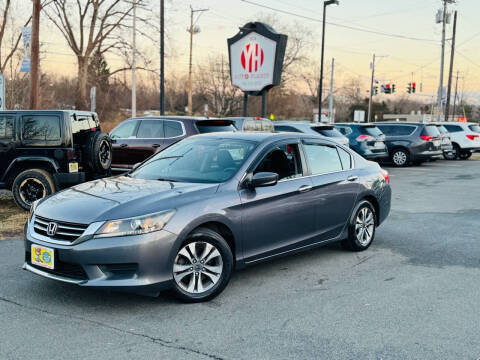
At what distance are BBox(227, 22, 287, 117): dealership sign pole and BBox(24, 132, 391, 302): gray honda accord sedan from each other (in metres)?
16.2

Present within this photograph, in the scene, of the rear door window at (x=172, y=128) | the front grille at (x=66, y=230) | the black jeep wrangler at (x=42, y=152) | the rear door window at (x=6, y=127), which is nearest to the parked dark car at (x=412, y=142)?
the rear door window at (x=172, y=128)

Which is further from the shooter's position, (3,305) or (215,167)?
(215,167)

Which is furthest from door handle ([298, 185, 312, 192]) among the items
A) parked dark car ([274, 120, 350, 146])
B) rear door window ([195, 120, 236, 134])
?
parked dark car ([274, 120, 350, 146])

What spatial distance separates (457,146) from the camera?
83.5 feet

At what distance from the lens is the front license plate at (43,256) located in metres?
4.58

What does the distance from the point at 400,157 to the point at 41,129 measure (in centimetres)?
1533

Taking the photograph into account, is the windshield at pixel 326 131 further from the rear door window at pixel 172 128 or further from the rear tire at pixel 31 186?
the rear tire at pixel 31 186

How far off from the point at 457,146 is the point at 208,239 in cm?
2316

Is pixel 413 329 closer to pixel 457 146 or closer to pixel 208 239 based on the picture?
pixel 208 239

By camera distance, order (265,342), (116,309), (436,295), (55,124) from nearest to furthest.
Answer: (265,342) → (116,309) → (436,295) → (55,124)

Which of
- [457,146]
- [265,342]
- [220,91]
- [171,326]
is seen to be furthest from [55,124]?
[220,91]

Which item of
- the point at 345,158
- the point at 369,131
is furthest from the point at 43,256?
the point at 369,131

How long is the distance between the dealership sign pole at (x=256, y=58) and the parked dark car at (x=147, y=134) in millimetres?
9751

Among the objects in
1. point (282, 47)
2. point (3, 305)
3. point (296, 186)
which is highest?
point (282, 47)
